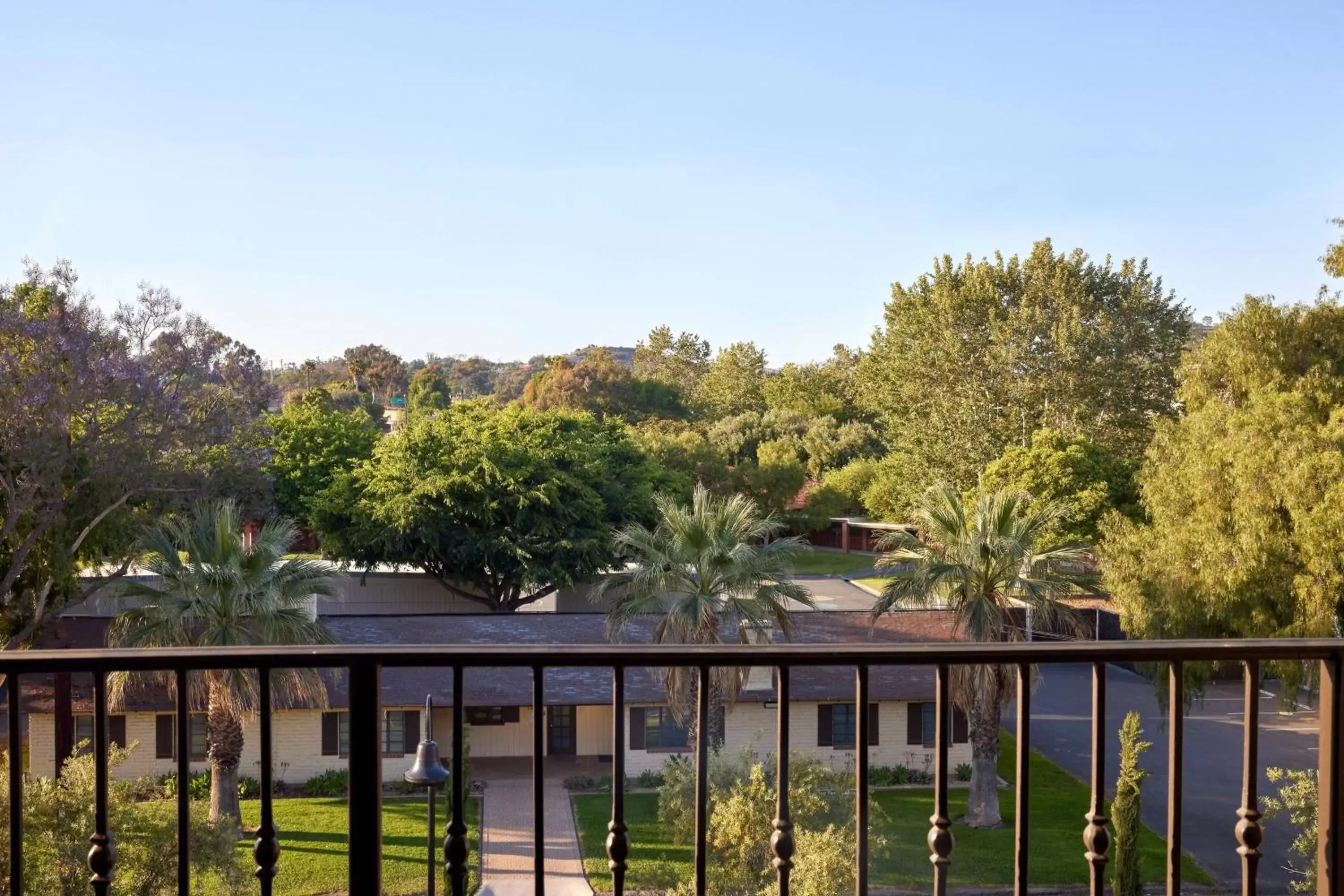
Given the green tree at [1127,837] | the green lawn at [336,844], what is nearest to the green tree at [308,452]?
the green lawn at [336,844]

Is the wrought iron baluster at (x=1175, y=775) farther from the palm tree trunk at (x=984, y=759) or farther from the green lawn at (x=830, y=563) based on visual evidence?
the green lawn at (x=830, y=563)

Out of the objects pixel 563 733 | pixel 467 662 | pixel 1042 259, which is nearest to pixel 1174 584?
pixel 563 733

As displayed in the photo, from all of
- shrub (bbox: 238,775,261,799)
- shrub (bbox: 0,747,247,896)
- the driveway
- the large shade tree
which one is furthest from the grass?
the large shade tree

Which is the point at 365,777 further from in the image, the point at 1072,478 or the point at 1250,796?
the point at 1072,478

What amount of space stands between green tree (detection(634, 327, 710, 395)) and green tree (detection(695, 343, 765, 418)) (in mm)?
6288

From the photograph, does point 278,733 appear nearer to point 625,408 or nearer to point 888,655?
point 888,655

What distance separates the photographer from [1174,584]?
59.1 ft

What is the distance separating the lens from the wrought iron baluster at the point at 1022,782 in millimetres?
1983

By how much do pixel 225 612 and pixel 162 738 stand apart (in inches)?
205

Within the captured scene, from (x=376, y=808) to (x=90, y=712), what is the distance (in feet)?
54.7

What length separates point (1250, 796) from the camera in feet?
7.01

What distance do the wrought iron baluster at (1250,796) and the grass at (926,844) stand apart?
8.61 m

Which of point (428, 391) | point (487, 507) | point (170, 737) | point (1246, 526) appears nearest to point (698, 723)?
point (170, 737)

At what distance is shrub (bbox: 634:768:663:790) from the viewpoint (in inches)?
655
